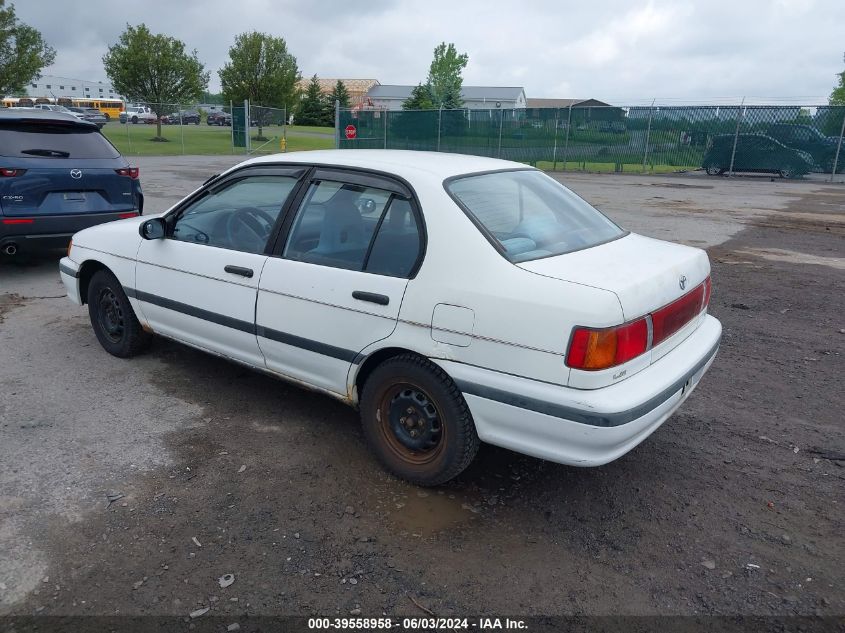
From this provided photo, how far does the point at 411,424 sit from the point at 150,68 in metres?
40.4

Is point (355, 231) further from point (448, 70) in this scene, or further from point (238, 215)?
point (448, 70)

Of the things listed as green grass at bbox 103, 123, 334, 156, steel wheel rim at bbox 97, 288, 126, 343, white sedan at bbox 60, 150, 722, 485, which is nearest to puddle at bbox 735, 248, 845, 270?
white sedan at bbox 60, 150, 722, 485

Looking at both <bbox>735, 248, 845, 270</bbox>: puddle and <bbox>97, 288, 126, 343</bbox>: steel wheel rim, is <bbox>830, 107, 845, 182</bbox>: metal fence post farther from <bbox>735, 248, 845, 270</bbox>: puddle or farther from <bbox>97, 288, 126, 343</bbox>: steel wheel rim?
<bbox>97, 288, 126, 343</bbox>: steel wheel rim

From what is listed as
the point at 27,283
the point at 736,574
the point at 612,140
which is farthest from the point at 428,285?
the point at 612,140

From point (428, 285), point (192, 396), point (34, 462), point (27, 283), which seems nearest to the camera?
point (428, 285)

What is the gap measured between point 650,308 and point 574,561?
1162 mm

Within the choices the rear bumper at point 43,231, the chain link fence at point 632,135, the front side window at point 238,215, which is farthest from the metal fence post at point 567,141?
the front side window at point 238,215

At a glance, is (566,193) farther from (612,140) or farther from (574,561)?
(612,140)

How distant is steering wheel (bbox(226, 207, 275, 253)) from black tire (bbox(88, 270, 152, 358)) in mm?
1199

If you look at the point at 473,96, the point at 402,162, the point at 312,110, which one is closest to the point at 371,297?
the point at 402,162

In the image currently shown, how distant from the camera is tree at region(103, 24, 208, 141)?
37594 millimetres

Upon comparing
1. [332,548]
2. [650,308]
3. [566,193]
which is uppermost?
[566,193]

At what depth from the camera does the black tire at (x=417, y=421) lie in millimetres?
3180

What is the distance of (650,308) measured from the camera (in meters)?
3.04
